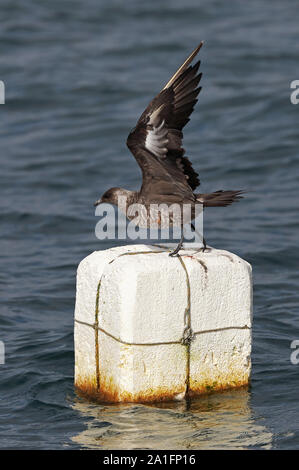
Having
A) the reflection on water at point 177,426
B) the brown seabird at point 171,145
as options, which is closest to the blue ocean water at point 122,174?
the reflection on water at point 177,426

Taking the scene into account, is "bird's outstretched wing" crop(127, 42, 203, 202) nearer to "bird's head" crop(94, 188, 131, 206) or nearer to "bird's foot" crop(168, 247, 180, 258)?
"bird's head" crop(94, 188, 131, 206)

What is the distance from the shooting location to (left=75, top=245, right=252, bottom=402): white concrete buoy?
6059mm

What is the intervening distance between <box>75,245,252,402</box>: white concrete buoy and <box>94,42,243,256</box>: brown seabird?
1.07 ft

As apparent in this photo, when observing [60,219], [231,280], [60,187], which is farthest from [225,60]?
[231,280]

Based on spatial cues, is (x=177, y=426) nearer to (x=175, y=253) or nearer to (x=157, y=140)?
(x=175, y=253)

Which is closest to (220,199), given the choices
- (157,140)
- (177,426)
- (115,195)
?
(157,140)

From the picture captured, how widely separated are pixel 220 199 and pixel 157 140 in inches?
25.7

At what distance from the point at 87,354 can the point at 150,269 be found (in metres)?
0.91

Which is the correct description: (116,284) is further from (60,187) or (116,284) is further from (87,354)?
(60,187)

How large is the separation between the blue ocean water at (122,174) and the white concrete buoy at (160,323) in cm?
Result: 17

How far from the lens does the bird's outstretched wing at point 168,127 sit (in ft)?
21.6

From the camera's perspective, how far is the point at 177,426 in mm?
6113

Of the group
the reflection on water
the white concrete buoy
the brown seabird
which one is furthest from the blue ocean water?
the brown seabird

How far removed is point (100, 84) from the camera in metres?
17.0
